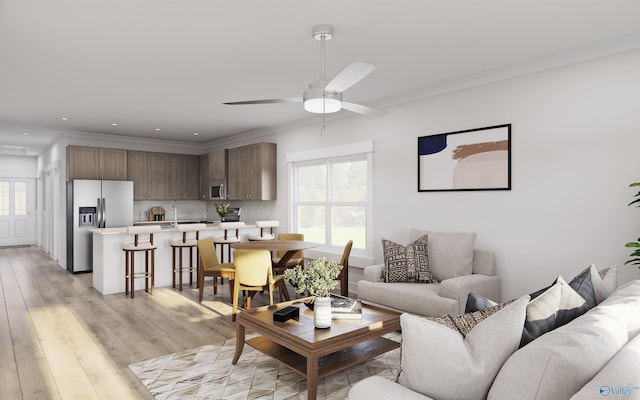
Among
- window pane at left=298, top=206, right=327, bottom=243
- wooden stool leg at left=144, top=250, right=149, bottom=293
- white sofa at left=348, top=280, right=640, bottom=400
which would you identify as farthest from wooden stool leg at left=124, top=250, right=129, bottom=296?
white sofa at left=348, top=280, right=640, bottom=400

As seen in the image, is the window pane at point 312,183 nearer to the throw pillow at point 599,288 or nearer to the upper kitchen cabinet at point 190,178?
the upper kitchen cabinet at point 190,178

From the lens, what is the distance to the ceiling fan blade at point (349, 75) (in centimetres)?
258

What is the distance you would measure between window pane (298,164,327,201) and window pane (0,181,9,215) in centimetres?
921

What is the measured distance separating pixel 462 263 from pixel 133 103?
4.53m

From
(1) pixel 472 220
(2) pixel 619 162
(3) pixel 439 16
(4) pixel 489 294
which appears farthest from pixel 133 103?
(2) pixel 619 162

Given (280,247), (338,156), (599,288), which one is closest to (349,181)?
(338,156)

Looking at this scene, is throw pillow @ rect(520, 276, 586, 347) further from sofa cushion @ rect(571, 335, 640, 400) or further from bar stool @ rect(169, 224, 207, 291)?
bar stool @ rect(169, 224, 207, 291)

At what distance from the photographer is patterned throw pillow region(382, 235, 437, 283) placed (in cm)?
428

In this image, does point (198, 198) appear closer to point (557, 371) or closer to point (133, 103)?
point (133, 103)

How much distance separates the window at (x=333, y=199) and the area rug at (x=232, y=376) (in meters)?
2.62

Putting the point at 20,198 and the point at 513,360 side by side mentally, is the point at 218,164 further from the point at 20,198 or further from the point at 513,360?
the point at 513,360

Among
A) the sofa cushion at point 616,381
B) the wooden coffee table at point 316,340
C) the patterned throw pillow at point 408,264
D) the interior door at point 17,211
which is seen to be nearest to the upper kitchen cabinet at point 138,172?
the interior door at point 17,211

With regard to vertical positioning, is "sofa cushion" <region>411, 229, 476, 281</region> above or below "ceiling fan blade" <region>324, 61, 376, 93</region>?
below

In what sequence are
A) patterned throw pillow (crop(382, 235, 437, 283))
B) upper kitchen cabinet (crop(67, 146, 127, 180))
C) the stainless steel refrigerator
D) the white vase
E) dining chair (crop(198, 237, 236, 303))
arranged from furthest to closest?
upper kitchen cabinet (crop(67, 146, 127, 180)) < the stainless steel refrigerator < dining chair (crop(198, 237, 236, 303)) < patterned throw pillow (crop(382, 235, 437, 283)) < the white vase
